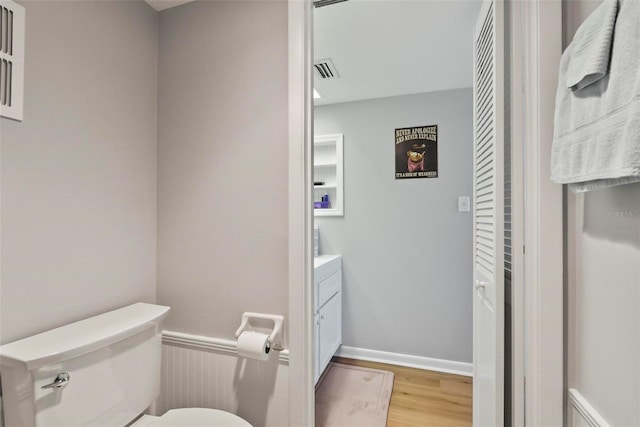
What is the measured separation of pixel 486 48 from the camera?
1.14m

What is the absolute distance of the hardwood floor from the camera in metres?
1.77

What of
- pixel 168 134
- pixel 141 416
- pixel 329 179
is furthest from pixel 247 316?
pixel 329 179

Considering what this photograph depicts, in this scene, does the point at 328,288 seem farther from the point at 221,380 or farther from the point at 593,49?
the point at 593,49

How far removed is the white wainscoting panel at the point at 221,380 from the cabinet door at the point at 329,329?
2.84 ft

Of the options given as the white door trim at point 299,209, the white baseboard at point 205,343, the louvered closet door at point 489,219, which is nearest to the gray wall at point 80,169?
the white baseboard at point 205,343

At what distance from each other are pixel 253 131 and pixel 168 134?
436 millimetres

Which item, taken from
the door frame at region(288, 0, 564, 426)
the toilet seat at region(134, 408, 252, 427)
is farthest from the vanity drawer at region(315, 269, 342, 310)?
the door frame at region(288, 0, 564, 426)

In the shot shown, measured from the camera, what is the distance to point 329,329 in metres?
2.23

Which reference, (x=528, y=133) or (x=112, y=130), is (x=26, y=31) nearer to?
(x=112, y=130)

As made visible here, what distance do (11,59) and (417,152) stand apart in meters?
2.32

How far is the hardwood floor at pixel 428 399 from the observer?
1.77 meters

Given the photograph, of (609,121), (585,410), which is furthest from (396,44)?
(585,410)

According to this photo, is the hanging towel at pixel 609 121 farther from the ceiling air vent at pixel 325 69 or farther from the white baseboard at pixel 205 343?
the ceiling air vent at pixel 325 69

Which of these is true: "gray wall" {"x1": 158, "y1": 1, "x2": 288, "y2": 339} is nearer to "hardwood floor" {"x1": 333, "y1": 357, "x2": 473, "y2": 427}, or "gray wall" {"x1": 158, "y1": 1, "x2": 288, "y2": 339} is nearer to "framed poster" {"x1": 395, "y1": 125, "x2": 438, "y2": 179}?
"hardwood floor" {"x1": 333, "y1": 357, "x2": 473, "y2": 427}
